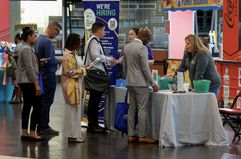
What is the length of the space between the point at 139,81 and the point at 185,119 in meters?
0.80

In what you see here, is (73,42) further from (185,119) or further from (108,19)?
(185,119)

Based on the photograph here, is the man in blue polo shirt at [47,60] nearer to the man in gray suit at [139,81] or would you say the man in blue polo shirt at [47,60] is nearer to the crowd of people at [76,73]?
the crowd of people at [76,73]

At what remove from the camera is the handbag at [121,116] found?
8508mm

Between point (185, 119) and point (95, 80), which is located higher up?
point (95, 80)

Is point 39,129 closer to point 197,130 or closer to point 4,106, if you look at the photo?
point 197,130

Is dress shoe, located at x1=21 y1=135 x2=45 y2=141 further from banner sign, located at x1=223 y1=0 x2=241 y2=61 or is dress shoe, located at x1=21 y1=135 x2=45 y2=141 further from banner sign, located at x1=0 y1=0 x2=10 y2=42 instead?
banner sign, located at x1=0 y1=0 x2=10 y2=42

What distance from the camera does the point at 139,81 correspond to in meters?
8.07

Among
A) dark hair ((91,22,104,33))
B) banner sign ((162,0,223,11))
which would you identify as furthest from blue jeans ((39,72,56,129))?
banner sign ((162,0,223,11))

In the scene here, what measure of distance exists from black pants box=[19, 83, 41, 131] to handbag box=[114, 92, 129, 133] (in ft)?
3.69

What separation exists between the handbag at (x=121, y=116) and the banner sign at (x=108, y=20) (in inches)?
35.2

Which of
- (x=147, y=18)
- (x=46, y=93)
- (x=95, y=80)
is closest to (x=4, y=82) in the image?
(x=46, y=93)

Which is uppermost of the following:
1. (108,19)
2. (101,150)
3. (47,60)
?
(108,19)

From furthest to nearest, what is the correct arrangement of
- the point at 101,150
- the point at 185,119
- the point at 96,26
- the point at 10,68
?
the point at 10,68
the point at 96,26
the point at 185,119
the point at 101,150

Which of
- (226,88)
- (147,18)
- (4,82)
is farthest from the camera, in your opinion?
(147,18)
